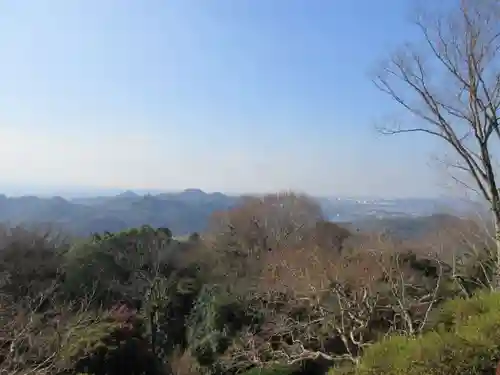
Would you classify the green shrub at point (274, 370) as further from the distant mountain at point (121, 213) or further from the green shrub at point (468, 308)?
the distant mountain at point (121, 213)

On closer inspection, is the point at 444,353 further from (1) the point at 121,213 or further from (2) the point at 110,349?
(1) the point at 121,213

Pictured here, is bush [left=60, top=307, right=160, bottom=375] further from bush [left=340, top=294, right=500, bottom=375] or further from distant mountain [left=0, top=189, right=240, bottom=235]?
distant mountain [left=0, top=189, right=240, bottom=235]

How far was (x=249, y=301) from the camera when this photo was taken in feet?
46.1

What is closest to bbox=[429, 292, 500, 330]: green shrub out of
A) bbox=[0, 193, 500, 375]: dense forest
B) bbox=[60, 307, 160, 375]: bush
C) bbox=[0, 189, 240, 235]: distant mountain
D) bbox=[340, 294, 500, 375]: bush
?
bbox=[0, 193, 500, 375]: dense forest

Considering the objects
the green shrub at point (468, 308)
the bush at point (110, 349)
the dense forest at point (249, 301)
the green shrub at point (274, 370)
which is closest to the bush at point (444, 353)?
the dense forest at point (249, 301)

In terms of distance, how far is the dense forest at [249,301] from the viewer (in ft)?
16.2

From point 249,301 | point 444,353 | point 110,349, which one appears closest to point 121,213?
point 249,301

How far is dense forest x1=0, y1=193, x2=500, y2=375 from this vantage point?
4926 millimetres

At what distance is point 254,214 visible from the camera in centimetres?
2147

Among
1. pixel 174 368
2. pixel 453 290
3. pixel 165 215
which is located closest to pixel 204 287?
pixel 174 368

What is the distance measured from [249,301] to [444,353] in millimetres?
11442

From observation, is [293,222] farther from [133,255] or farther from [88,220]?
[88,220]

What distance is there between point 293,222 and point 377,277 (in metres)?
10.4

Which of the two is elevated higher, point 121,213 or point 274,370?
point 121,213
